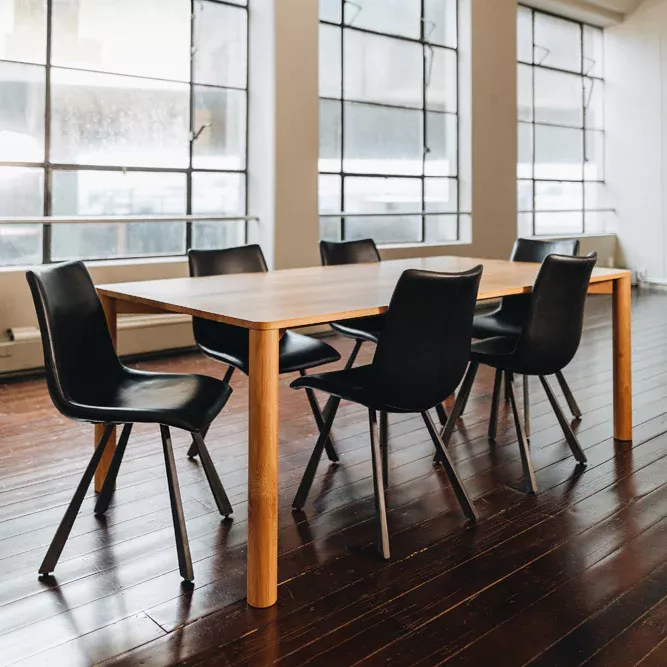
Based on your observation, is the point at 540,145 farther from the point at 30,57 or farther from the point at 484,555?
the point at 484,555

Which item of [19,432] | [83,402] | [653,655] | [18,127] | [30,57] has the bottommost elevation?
[653,655]

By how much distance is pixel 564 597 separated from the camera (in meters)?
2.02

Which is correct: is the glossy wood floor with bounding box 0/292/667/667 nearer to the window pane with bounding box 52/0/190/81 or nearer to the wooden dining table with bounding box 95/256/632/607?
the wooden dining table with bounding box 95/256/632/607

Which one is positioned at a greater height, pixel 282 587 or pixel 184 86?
pixel 184 86

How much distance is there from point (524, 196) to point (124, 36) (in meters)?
4.97

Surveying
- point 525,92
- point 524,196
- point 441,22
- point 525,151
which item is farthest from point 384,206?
point 525,92

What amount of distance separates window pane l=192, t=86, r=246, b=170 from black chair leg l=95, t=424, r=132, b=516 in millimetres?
3554

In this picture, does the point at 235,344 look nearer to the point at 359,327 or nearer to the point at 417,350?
the point at 359,327

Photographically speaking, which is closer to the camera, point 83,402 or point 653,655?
point 653,655

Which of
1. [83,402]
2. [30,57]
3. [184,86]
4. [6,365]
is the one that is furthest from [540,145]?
[83,402]

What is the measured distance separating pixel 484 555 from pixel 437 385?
1.71ft

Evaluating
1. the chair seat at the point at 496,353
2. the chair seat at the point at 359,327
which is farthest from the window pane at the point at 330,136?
the chair seat at the point at 496,353

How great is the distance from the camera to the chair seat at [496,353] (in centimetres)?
288

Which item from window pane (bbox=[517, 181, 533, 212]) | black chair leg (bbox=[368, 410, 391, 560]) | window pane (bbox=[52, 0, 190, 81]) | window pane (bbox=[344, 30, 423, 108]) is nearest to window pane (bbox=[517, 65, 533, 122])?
window pane (bbox=[517, 181, 533, 212])
